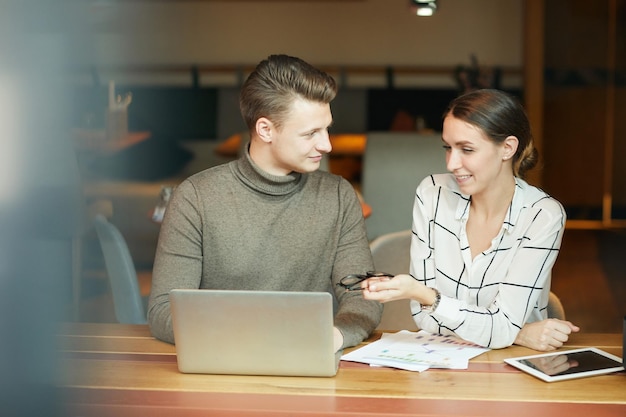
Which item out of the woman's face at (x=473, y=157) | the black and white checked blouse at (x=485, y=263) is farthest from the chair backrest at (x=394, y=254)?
the woman's face at (x=473, y=157)

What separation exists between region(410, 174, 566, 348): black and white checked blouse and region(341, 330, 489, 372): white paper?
0.10 feet

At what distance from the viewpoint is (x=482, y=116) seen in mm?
1903

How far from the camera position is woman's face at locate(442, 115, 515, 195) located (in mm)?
1909

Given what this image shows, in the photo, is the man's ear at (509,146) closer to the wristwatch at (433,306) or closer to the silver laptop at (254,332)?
Answer: the wristwatch at (433,306)

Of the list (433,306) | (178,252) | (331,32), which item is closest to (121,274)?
(178,252)

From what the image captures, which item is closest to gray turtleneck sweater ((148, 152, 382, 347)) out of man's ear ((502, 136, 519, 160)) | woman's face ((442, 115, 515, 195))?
woman's face ((442, 115, 515, 195))

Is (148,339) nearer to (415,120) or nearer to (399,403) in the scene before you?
(399,403)

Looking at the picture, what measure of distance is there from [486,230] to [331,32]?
18.5 ft

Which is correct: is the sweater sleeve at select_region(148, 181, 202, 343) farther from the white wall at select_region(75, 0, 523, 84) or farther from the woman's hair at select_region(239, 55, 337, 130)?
the white wall at select_region(75, 0, 523, 84)

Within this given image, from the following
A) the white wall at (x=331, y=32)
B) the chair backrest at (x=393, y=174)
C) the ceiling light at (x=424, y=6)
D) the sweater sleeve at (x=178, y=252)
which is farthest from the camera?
the white wall at (x=331, y=32)

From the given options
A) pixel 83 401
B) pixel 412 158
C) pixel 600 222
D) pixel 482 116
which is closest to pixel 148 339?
pixel 482 116

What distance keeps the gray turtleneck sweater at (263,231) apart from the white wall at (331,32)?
5.51 m

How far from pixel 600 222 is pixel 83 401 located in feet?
22.8

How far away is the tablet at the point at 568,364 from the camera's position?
151cm
